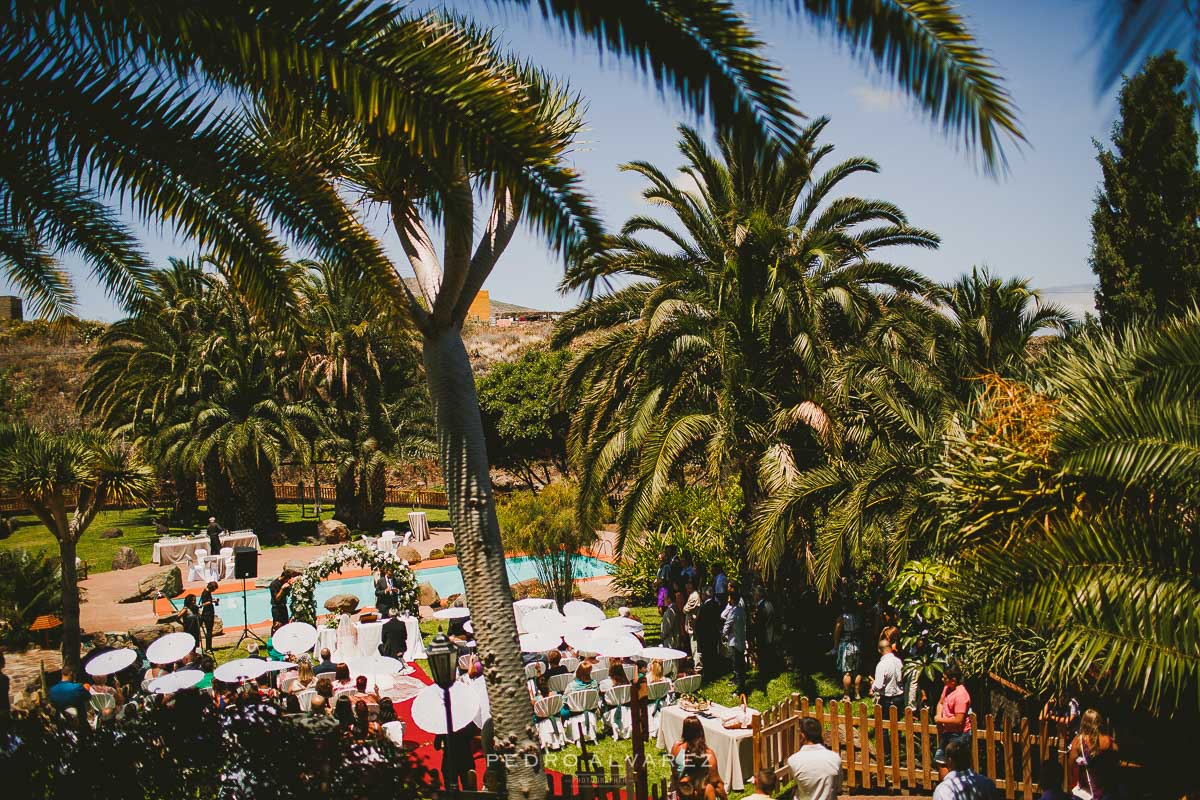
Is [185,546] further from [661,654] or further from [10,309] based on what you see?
[10,309]

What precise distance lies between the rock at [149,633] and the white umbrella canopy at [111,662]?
3.82 m

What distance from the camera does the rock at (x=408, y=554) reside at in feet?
89.5

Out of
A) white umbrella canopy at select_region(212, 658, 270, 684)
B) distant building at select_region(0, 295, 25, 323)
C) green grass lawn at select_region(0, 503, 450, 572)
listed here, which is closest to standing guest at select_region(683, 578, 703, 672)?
white umbrella canopy at select_region(212, 658, 270, 684)

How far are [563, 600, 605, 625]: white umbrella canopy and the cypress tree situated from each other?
9.32m

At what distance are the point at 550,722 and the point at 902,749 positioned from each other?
4601 millimetres

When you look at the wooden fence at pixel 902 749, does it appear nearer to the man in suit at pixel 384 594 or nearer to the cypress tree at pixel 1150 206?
the cypress tree at pixel 1150 206

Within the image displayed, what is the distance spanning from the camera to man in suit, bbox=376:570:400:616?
59.4 ft

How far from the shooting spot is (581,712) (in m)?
12.1

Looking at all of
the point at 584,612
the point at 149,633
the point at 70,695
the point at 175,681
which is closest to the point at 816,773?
the point at 584,612

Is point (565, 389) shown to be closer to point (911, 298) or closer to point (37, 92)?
point (911, 298)

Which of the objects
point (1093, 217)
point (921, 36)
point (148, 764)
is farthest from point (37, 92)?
point (1093, 217)

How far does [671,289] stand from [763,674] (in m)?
6.52

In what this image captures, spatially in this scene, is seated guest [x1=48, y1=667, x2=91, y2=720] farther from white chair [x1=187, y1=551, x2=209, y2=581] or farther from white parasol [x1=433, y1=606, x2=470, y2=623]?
white chair [x1=187, y1=551, x2=209, y2=581]

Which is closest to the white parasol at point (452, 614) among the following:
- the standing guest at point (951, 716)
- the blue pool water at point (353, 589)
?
the blue pool water at point (353, 589)
